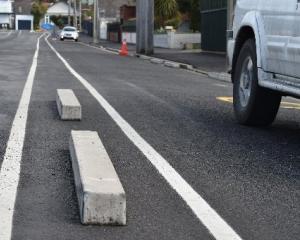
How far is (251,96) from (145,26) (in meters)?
28.7

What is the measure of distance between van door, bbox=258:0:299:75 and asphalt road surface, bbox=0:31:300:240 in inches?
35.5

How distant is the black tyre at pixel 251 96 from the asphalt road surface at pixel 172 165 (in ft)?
0.57

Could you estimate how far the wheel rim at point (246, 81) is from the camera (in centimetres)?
972

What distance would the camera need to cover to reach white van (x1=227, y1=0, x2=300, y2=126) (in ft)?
27.4

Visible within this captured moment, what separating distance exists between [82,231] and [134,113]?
622cm

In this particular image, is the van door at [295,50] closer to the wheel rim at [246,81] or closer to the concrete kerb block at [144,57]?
the wheel rim at [246,81]

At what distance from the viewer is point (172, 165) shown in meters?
7.02

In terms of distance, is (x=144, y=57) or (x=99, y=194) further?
(x=144, y=57)

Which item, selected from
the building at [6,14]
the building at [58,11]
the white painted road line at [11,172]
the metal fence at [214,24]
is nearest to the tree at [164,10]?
the metal fence at [214,24]

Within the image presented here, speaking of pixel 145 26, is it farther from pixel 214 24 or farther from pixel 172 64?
pixel 172 64

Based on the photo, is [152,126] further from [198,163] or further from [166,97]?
[166,97]

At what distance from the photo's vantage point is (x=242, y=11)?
1005cm

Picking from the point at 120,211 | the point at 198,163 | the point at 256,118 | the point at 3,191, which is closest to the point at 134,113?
the point at 256,118

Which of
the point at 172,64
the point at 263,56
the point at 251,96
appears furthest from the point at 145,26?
the point at 263,56
